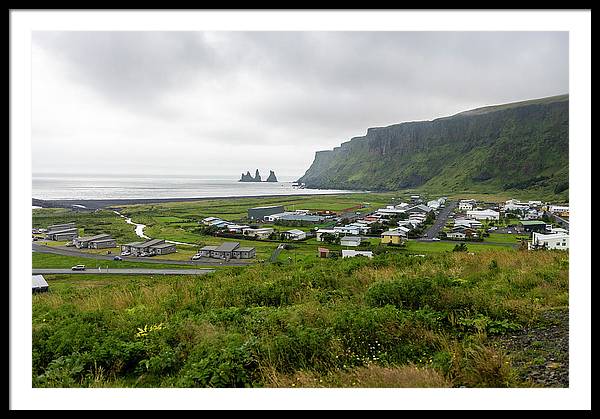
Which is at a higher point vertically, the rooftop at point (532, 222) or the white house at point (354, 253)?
the rooftop at point (532, 222)

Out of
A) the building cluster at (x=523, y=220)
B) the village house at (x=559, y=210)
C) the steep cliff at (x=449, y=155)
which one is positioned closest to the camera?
the village house at (x=559, y=210)

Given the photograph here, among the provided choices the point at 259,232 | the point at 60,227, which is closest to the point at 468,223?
the point at 259,232

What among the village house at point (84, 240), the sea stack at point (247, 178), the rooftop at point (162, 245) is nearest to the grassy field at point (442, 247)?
the sea stack at point (247, 178)

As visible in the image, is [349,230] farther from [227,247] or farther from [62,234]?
[62,234]

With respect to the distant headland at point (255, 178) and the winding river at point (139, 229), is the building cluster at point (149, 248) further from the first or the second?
the distant headland at point (255, 178)

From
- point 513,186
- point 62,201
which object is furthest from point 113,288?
point 513,186
